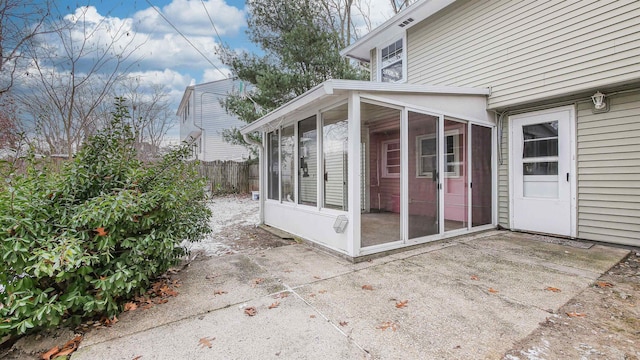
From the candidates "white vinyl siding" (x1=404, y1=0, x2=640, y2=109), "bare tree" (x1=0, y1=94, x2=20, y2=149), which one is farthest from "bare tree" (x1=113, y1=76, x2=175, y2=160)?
"white vinyl siding" (x1=404, y1=0, x2=640, y2=109)

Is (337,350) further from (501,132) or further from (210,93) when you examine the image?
(210,93)

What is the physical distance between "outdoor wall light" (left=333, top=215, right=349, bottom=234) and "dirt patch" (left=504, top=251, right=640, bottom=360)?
230cm

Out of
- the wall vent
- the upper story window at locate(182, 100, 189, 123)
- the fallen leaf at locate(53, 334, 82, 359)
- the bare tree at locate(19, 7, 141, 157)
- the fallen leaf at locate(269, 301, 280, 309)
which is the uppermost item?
the upper story window at locate(182, 100, 189, 123)

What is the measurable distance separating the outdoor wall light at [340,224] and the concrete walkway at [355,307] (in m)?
0.43

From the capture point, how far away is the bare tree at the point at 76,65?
511 cm

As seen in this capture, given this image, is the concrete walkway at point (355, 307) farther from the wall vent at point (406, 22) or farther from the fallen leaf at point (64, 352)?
the wall vent at point (406, 22)

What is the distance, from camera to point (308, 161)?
16.3ft

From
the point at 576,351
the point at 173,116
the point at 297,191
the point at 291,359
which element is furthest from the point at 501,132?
the point at 173,116

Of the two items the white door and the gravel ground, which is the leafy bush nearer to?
the gravel ground

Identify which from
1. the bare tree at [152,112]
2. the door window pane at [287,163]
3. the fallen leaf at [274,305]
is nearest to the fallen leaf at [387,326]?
the fallen leaf at [274,305]

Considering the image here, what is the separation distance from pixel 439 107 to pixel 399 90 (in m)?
1.04

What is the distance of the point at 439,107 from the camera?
15.9 ft

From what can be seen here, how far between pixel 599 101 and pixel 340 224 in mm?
4356

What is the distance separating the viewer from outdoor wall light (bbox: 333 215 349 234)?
4.07m
